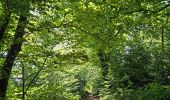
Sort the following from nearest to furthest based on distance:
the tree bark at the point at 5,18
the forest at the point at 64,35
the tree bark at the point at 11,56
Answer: the tree bark at the point at 5,18 < the tree bark at the point at 11,56 < the forest at the point at 64,35

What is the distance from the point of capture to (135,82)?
18.3 metres

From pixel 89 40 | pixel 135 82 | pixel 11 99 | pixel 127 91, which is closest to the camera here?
pixel 89 40

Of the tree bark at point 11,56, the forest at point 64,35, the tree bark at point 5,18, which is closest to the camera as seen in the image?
the tree bark at point 5,18

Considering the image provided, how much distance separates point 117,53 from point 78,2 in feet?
23.6

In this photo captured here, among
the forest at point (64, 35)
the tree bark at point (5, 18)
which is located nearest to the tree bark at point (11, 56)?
the forest at point (64, 35)

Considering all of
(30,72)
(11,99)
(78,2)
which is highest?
(78,2)

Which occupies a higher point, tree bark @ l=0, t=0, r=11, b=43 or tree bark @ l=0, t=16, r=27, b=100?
tree bark @ l=0, t=0, r=11, b=43

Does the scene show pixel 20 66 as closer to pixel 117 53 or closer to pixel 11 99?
pixel 11 99

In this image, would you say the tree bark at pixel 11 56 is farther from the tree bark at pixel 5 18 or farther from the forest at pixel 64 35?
the tree bark at pixel 5 18

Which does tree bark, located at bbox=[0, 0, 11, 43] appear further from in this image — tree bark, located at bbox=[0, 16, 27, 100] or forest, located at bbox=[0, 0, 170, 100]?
tree bark, located at bbox=[0, 16, 27, 100]

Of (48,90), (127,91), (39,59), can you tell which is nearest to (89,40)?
(39,59)

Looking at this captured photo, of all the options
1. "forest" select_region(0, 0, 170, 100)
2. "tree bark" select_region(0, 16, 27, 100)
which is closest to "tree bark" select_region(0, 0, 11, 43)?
"forest" select_region(0, 0, 170, 100)

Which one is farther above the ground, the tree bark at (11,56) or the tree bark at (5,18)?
the tree bark at (5,18)

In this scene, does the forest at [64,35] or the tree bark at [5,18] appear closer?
the tree bark at [5,18]
